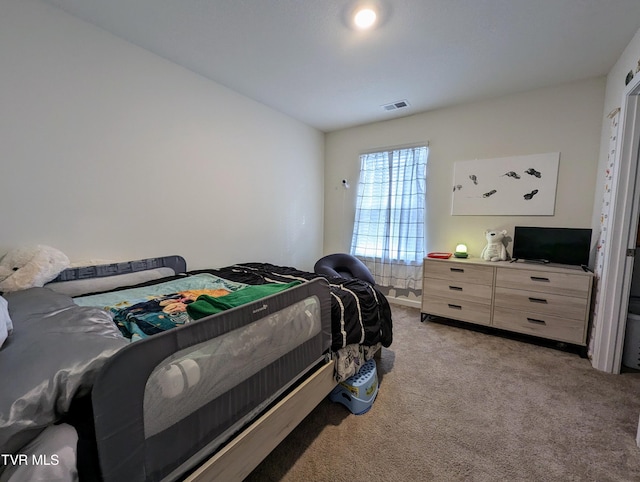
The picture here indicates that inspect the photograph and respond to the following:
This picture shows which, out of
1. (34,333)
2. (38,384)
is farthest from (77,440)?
(34,333)

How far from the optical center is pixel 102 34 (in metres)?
1.94

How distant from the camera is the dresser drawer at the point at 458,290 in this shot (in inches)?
105

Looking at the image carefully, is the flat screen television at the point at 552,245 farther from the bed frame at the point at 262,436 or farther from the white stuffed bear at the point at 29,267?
the white stuffed bear at the point at 29,267

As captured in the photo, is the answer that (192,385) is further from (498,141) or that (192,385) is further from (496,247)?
(498,141)

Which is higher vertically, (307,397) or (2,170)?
(2,170)

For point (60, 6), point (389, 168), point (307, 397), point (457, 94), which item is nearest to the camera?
point (307, 397)

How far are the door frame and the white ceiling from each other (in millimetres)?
549

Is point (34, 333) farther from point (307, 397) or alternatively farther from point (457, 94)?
point (457, 94)

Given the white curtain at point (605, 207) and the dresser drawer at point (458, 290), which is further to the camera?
the dresser drawer at point (458, 290)

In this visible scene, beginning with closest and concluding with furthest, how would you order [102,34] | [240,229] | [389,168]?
[102,34]
[240,229]
[389,168]

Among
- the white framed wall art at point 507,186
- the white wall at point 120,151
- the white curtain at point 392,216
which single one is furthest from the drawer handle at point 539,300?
the white wall at point 120,151

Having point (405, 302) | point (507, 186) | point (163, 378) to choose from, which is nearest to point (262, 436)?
point (163, 378)

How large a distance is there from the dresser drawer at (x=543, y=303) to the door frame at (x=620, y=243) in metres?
0.15

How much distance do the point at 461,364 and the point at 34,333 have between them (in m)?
2.57
